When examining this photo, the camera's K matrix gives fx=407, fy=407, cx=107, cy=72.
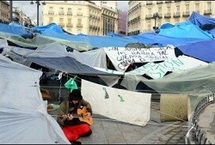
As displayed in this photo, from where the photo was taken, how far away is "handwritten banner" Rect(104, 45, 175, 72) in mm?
15656

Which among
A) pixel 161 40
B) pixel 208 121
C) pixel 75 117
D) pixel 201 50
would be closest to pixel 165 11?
pixel 161 40

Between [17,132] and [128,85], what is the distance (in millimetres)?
6394

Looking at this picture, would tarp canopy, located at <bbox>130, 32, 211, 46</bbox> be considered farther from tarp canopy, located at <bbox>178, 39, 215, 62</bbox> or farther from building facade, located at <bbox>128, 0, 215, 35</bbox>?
building facade, located at <bbox>128, 0, 215, 35</bbox>

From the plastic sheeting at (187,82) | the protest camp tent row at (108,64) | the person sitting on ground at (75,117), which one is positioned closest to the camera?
the protest camp tent row at (108,64)

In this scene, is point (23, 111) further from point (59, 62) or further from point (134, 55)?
point (134, 55)

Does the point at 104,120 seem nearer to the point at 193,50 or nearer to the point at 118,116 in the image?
the point at 118,116

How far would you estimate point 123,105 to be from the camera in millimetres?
9562

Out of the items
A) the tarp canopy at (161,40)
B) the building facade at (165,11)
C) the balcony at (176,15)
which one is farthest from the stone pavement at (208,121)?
the balcony at (176,15)

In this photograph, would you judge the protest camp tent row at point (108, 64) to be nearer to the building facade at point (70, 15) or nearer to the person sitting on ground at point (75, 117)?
the person sitting on ground at point (75, 117)

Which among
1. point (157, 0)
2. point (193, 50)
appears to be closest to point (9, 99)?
point (193, 50)

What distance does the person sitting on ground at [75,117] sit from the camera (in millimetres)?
8180

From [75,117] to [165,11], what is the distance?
263 ft

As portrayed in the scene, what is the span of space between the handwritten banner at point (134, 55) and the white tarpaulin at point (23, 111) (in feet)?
19.2

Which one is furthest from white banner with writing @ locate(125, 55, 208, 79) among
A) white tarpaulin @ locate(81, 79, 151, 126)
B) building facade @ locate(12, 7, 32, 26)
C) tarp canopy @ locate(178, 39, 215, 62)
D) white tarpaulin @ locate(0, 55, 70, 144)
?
building facade @ locate(12, 7, 32, 26)
